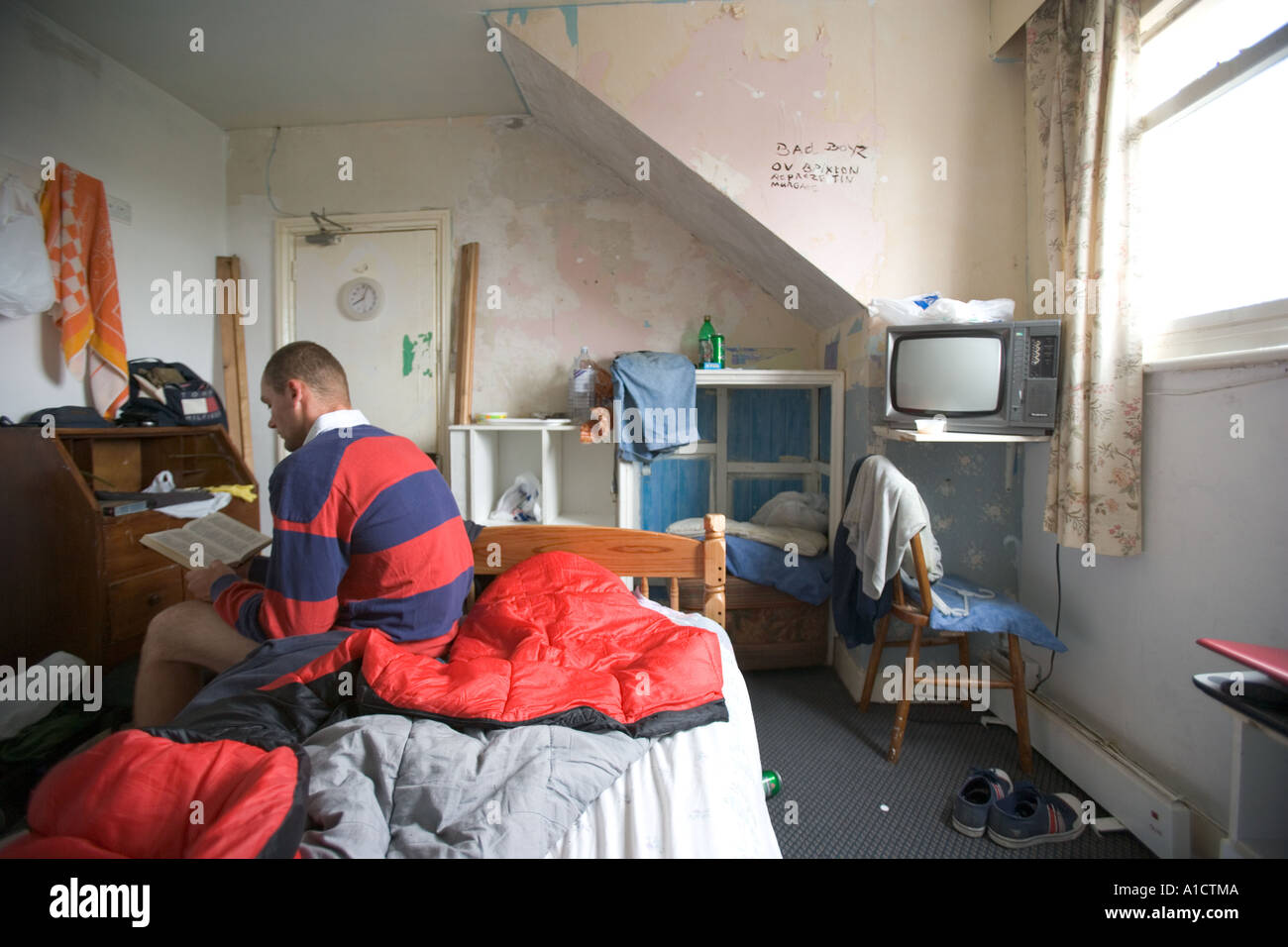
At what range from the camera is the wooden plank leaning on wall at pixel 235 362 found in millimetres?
3062

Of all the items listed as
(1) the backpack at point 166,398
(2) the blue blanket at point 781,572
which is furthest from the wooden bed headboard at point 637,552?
(1) the backpack at point 166,398

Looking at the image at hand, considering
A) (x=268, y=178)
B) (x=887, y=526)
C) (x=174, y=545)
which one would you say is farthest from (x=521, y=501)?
(x=268, y=178)

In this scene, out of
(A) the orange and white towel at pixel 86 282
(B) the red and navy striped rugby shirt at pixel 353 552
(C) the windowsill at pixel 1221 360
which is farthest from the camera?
(A) the orange and white towel at pixel 86 282

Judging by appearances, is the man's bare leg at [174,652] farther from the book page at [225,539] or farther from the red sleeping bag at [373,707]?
the red sleeping bag at [373,707]

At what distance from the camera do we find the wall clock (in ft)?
9.89

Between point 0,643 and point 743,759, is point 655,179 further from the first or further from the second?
point 0,643

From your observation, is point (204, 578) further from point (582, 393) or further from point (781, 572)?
point (781, 572)

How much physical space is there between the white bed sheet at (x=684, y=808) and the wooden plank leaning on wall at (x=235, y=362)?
316 centimetres

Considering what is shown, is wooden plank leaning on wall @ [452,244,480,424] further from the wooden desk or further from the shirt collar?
the shirt collar

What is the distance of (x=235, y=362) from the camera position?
121 inches

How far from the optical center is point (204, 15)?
225 centimetres

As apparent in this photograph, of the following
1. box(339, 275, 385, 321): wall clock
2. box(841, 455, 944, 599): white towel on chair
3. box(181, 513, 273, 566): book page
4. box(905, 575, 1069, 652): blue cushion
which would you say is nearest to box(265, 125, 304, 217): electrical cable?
box(339, 275, 385, 321): wall clock

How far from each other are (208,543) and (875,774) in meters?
2.14
